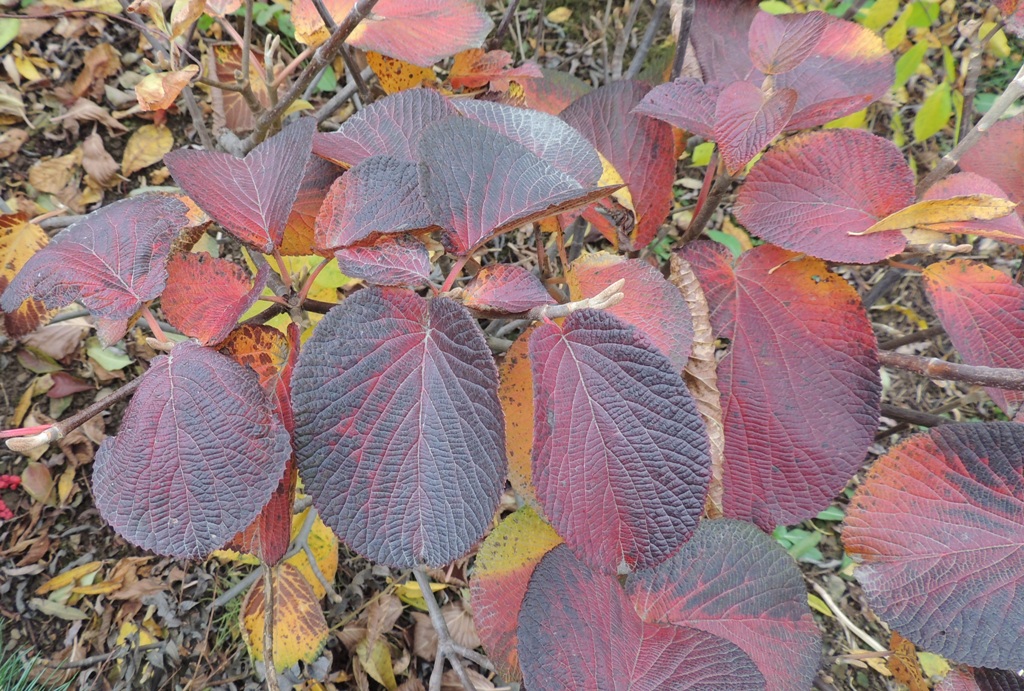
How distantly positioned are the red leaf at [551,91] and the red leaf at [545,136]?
242mm

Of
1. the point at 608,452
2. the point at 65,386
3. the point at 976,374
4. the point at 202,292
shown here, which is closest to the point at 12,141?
the point at 65,386

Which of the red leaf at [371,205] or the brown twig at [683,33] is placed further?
the brown twig at [683,33]

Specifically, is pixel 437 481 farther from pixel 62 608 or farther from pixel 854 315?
pixel 62 608

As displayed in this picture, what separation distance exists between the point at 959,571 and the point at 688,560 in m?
0.25

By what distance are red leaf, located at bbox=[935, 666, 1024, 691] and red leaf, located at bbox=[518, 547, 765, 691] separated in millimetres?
247

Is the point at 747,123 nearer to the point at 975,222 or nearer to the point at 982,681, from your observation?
the point at 975,222

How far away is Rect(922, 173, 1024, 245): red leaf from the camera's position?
2.18ft

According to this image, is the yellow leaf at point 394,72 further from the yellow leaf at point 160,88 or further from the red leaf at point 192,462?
the red leaf at point 192,462

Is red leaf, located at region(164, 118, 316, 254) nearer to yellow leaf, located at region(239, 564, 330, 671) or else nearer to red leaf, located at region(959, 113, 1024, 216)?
yellow leaf, located at region(239, 564, 330, 671)

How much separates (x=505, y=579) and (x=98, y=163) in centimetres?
116

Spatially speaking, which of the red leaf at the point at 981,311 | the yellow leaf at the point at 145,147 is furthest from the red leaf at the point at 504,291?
the yellow leaf at the point at 145,147

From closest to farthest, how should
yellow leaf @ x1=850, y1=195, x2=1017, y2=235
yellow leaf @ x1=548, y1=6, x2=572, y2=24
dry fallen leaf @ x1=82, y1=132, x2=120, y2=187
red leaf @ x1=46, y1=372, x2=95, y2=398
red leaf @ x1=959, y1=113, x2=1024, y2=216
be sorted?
1. yellow leaf @ x1=850, y1=195, x2=1017, y2=235
2. red leaf @ x1=959, y1=113, x2=1024, y2=216
3. red leaf @ x1=46, y1=372, x2=95, y2=398
4. dry fallen leaf @ x1=82, y1=132, x2=120, y2=187
5. yellow leaf @ x1=548, y1=6, x2=572, y2=24

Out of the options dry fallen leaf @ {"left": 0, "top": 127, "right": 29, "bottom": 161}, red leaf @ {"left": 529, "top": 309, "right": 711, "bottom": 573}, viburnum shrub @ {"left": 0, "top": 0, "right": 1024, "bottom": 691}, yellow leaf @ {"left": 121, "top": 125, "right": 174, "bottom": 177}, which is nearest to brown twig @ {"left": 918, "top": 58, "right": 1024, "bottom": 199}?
viburnum shrub @ {"left": 0, "top": 0, "right": 1024, "bottom": 691}

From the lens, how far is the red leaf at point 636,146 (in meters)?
0.76
